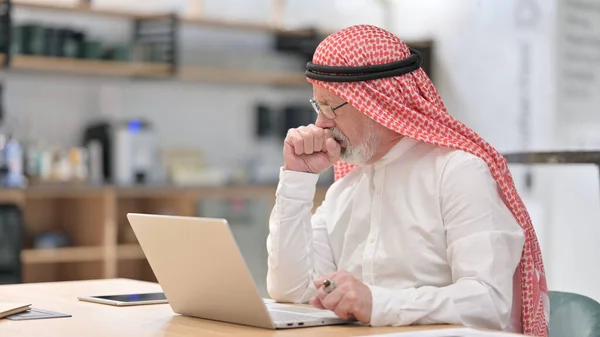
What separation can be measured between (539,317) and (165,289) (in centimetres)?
76

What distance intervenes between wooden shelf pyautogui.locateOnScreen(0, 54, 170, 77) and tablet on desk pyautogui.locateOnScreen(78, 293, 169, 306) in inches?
147

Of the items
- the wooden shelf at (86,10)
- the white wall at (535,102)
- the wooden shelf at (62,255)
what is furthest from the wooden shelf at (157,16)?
the wooden shelf at (62,255)

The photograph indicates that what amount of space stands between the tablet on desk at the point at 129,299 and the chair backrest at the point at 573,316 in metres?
0.86

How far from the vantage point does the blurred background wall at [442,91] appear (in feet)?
17.5

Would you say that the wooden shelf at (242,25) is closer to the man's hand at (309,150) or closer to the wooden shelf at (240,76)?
the wooden shelf at (240,76)

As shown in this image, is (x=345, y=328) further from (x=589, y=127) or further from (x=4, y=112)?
(x=4, y=112)

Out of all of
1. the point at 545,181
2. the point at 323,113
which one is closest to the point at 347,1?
the point at 545,181

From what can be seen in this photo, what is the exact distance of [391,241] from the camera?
2102mm

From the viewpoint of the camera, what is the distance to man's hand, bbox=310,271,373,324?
172 centimetres

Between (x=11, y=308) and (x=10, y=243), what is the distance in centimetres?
362

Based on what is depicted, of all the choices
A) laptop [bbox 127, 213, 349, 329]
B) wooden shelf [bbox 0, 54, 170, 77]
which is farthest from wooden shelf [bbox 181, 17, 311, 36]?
laptop [bbox 127, 213, 349, 329]

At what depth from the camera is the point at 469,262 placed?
1874 mm

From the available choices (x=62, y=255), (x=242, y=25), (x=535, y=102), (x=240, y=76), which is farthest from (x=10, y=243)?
(x=535, y=102)

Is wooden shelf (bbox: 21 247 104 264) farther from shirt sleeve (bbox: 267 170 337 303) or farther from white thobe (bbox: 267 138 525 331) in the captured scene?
shirt sleeve (bbox: 267 170 337 303)
